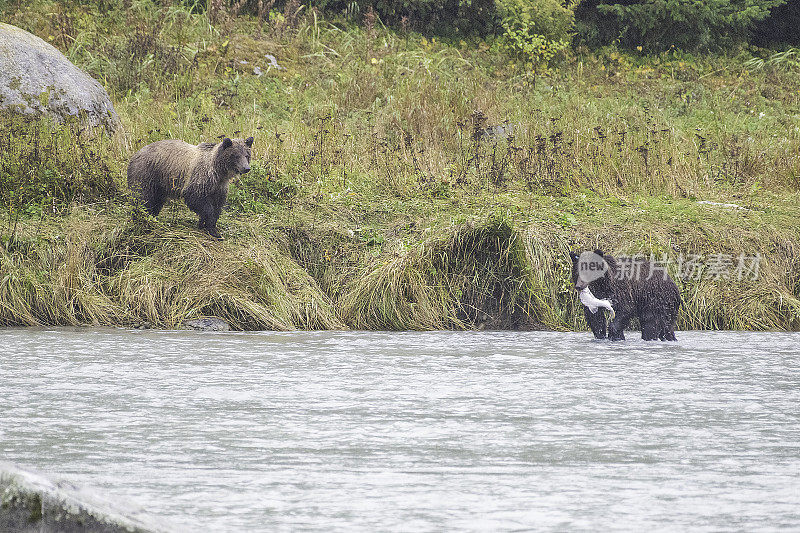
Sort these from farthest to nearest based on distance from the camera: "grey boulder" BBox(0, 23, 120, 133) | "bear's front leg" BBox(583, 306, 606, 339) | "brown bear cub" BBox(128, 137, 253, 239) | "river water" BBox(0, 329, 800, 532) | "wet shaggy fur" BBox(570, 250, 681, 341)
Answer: "grey boulder" BBox(0, 23, 120, 133), "brown bear cub" BBox(128, 137, 253, 239), "bear's front leg" BBox(583, 306, 606, 339), "wet shaggy fur" BBox(570, 250, 681, 341), "river water" BBox(0, 329, 800, 532)

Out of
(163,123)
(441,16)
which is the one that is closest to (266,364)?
(163,123)

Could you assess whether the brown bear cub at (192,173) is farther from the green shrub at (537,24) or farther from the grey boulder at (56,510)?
the green shrub at (537,24)

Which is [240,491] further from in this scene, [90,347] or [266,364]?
[90,347]

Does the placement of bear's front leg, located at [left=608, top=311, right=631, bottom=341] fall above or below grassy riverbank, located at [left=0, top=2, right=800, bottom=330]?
below

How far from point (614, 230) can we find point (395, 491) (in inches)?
Result: 248

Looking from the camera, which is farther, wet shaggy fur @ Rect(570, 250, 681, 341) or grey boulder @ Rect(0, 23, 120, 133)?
grey boulder @ Rect(0, 23, 120, 133)

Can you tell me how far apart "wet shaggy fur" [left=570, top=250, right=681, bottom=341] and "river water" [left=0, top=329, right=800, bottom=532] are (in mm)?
202

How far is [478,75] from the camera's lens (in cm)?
1689

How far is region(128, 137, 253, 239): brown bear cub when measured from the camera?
31.0ft

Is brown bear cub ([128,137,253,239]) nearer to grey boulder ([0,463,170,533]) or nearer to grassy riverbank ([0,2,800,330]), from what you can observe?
grassy riverbank ([0,2,800,330])

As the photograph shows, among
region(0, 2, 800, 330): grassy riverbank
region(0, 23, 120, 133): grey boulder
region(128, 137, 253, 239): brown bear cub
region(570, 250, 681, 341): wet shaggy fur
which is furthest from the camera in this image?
region(0, 23, 120, 133): grey boulder

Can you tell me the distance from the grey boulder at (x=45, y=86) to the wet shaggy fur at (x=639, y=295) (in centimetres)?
661

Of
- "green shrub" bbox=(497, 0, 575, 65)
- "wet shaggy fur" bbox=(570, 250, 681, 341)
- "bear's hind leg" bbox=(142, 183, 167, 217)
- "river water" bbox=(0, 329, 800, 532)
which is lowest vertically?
"river water" bbox=(0, 329, 800, 532)

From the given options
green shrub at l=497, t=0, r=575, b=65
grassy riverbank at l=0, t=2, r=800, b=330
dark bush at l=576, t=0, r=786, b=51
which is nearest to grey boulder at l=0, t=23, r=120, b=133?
grassy riverbank at l=0, t=2, r=800, b=330
